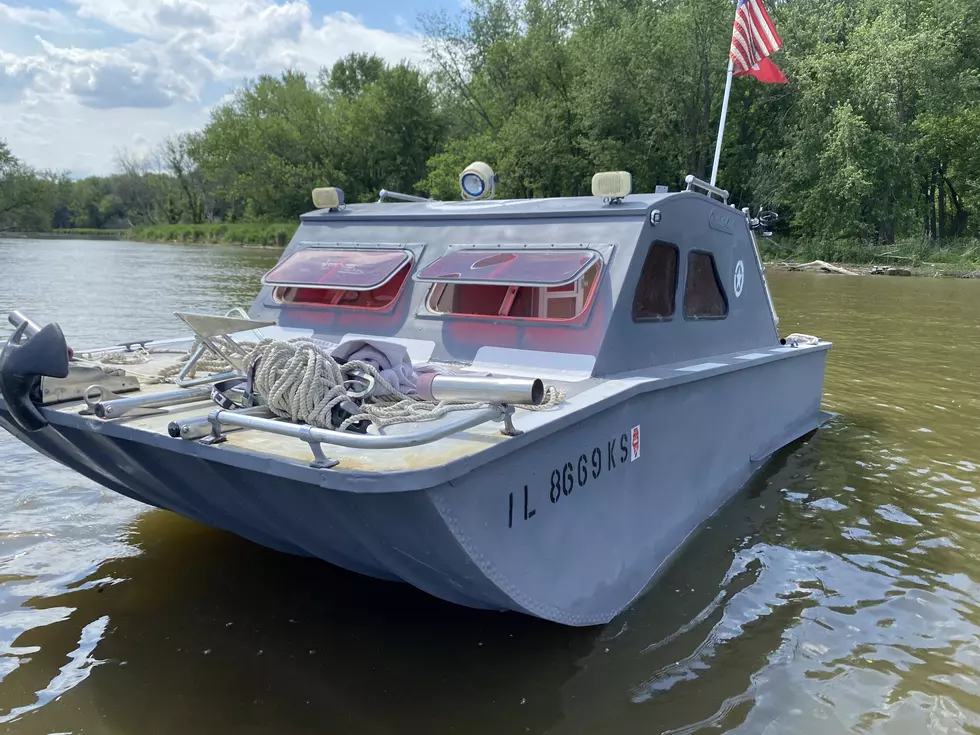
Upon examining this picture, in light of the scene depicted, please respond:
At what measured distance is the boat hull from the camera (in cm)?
283

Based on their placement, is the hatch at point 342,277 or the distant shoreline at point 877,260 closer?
the hatch at point 342,277

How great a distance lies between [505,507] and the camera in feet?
9.83

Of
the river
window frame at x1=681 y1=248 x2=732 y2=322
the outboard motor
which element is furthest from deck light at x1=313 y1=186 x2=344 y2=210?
the outboard motor

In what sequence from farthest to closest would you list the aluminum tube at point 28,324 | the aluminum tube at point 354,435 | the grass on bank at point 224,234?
the grass on bank at point 224,234
the aluminum tube at point 28,324
the aluminum tube at point 354,435

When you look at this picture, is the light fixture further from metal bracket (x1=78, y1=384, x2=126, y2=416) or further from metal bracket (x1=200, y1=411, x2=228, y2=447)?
metal bracket (x1=78, y1=384, x2=126, y2=416)

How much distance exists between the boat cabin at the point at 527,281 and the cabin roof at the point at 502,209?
1 centimetres

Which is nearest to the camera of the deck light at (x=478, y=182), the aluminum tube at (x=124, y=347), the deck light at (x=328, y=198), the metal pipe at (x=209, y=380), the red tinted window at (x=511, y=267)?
the metal pipe at (x=209, y=380)

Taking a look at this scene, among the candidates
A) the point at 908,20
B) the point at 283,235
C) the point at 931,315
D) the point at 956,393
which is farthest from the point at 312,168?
the point at 956,393

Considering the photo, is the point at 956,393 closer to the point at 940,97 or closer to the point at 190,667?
the point at 190,667

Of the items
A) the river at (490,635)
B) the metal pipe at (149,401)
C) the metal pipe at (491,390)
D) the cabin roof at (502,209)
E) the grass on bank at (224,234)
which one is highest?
the grass on bank at (224,234)

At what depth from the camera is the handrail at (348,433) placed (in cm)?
240

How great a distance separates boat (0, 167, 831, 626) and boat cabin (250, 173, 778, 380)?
17 mm

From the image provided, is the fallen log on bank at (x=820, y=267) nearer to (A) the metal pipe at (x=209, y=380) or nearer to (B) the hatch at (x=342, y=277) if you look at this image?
(B) the hatch at (x=342, y=277)

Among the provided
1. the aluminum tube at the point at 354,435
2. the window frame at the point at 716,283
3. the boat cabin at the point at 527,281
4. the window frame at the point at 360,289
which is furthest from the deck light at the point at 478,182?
the aluminum tube at the point at 354,435
